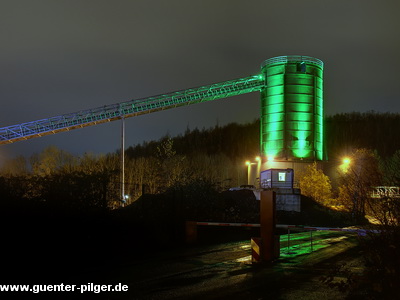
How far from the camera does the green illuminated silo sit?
166 feet

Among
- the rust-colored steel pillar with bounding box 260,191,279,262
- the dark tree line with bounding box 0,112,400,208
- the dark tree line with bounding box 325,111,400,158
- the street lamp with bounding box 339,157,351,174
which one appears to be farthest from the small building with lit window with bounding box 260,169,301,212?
the dark tree line with bounding box 325,111,400,158

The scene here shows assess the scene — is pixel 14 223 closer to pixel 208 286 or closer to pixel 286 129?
pixel 208 286

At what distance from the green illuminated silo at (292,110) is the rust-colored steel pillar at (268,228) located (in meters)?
38.6

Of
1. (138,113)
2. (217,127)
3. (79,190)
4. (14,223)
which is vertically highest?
(217,127)

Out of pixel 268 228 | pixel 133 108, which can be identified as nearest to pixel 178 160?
pixel 133 108

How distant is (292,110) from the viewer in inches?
2005

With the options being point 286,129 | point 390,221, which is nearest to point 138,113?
point 286,129

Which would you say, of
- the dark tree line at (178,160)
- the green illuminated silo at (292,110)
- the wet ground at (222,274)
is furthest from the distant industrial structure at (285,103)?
the wet ground at (222,274)

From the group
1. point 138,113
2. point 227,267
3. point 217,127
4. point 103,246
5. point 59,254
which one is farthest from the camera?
point 217,127

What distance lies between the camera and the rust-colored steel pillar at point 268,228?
11969mm

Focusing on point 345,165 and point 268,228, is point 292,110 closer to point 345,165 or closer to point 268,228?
point 345,165

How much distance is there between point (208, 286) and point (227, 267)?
2311 millimetres

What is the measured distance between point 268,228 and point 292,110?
40.5 m

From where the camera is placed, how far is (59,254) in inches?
480
